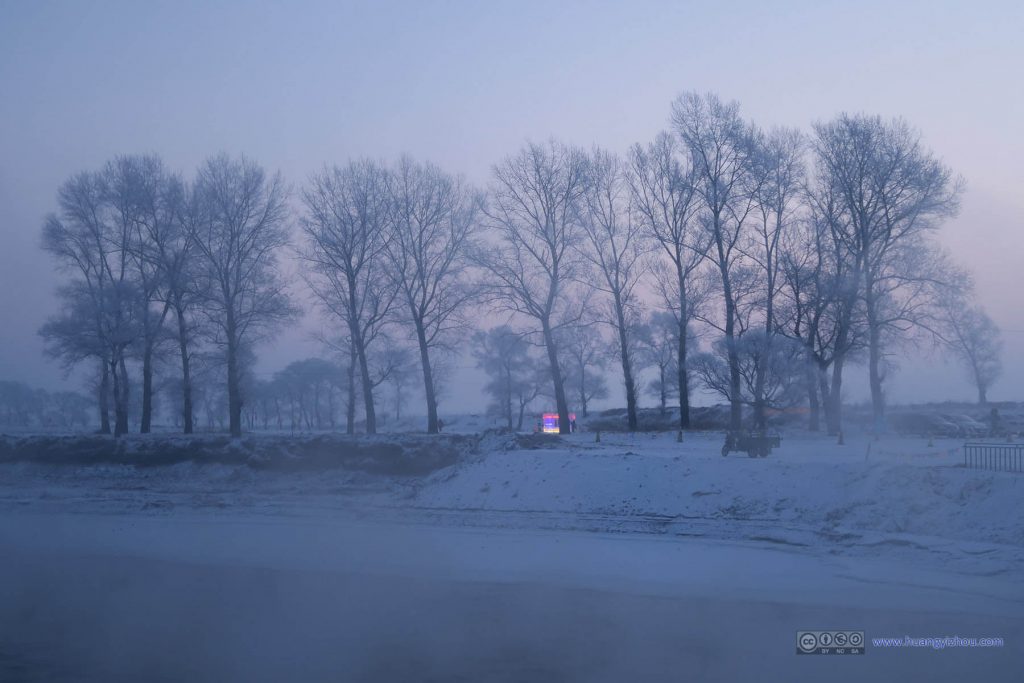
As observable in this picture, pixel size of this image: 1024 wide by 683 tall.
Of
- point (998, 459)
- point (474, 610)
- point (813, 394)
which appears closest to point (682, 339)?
point (813, 394)

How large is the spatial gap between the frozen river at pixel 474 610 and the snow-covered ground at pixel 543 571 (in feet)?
0.17

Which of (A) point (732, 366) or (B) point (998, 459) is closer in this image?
(B) point (998, 459)

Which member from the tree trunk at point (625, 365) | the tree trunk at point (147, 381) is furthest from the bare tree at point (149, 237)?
the tree trunk at point (625, 365)

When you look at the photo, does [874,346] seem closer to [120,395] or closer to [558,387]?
[558,387]

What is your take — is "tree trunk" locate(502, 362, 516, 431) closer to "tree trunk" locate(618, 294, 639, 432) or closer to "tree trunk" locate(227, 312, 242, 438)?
"tree trunk" locate(618, 294, 639, 432)

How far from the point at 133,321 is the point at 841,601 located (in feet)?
133

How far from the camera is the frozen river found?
938 cm

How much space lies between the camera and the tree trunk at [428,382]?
41688 millimetres

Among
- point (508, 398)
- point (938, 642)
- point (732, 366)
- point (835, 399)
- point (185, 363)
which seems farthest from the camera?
point (508, 398)

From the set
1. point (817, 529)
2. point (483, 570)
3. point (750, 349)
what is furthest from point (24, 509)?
point (750, 349)

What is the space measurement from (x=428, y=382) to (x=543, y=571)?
28395 mm

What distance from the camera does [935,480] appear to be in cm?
1877

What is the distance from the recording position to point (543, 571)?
1500 centimetres

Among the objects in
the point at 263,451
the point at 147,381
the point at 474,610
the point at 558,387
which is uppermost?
the point at 147,381
